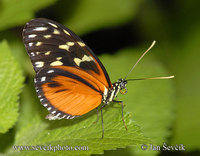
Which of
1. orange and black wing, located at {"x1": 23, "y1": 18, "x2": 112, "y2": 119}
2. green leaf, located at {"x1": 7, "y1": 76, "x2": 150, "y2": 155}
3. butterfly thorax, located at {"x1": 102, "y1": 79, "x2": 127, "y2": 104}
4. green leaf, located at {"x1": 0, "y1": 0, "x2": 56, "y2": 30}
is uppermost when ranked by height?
green leaf, located at {"x1": 0, "y1": 0, "x2": 56, "y2": 30}

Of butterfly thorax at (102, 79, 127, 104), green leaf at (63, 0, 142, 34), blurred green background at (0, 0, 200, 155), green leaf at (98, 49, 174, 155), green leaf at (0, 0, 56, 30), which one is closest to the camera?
butterfly thorax at (102, 79, 127, 104)

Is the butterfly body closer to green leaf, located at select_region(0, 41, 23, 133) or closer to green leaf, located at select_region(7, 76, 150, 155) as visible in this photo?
green leaf, located at select_region(7, 76, 150, 155)

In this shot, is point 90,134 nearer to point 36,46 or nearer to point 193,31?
point 36,46

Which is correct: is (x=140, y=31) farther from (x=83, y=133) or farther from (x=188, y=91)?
(x=83, y=133)

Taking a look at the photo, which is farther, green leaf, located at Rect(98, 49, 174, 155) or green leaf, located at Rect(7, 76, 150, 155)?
green leaf, located at Rect(98, 49, 174, 155)

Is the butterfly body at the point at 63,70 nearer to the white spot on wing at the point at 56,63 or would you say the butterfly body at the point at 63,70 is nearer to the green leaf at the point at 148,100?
the white spot on wing at the point at 56,63

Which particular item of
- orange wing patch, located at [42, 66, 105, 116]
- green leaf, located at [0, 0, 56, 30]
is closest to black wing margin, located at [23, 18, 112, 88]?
orange wing patch, located at [42, 66, 105, 116]

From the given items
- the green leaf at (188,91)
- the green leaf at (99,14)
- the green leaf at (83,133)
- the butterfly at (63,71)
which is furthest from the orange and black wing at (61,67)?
the green leaf at (99,14)

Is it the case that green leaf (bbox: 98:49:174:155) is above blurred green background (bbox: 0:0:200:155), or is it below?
below
